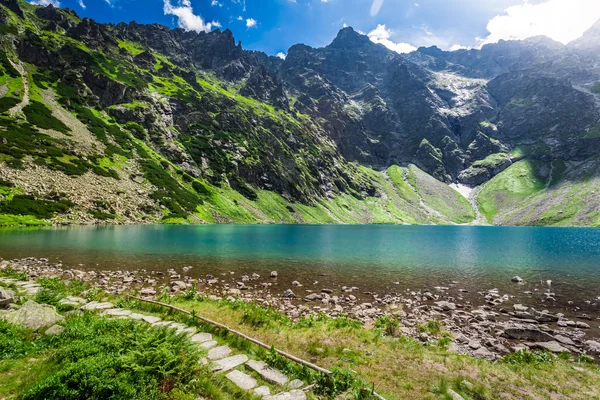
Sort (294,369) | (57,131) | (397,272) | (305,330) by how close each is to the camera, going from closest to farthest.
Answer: (294,369), (305,330), (397,272), (57,131)

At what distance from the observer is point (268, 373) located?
11195 millimetres

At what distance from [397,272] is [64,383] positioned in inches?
1437

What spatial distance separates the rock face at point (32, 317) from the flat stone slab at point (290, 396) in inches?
409

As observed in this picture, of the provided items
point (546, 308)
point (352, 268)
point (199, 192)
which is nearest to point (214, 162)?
point (199, 192)

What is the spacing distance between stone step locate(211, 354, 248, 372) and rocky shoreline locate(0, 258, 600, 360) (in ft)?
30.4

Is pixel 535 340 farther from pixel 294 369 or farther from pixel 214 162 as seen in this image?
pixel 214 162

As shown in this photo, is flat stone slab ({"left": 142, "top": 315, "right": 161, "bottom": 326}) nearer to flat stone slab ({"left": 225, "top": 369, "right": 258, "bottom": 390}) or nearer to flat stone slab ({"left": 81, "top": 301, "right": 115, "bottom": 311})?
flat stone slab ({"left": 81, "top": 301, "right": 115, "bottom": 311})

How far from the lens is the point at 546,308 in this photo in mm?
25250

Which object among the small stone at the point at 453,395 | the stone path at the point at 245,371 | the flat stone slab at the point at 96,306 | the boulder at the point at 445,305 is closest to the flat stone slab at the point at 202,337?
the stone path at the point at 245,371

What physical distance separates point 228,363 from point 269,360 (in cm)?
163

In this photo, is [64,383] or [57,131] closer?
[64,383]

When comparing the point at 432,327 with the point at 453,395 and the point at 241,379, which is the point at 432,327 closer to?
the point at 453,395

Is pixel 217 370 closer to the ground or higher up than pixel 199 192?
closer to the ground

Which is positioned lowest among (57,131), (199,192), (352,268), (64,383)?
(352,268)
